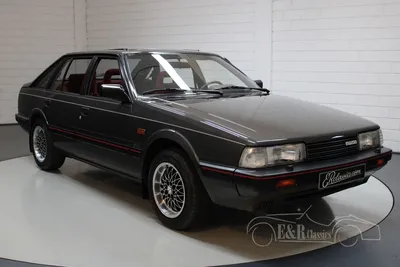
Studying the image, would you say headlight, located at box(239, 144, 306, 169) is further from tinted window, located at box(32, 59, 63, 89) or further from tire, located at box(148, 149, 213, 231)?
tinted window, located at box(32, 59, 63, 89)

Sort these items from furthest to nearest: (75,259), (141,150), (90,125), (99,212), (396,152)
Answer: (396,152), (90,125), (99,212), (141,150), (75,259)

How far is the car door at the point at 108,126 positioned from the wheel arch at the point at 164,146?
0.08 meters

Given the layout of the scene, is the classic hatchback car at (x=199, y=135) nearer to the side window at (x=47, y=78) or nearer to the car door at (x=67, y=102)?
the car door at (x=67, y=102)

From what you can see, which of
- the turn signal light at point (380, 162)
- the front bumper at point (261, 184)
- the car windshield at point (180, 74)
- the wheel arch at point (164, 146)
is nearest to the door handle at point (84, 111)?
the car windshield at point (180, 74)

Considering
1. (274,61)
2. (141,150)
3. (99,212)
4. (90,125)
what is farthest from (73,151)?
(274,61)

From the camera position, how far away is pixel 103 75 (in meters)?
4.50

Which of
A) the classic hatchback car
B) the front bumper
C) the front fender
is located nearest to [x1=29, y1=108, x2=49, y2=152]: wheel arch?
the classic hatchback car

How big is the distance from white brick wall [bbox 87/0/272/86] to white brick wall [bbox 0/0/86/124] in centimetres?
61

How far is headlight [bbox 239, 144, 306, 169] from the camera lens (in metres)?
2.86

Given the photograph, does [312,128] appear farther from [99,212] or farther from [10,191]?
[10,191]

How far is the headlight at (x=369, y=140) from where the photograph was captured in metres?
3.34

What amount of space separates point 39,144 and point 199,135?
289 centimetres

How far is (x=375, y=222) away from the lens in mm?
3652

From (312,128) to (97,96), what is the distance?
2119 mm
